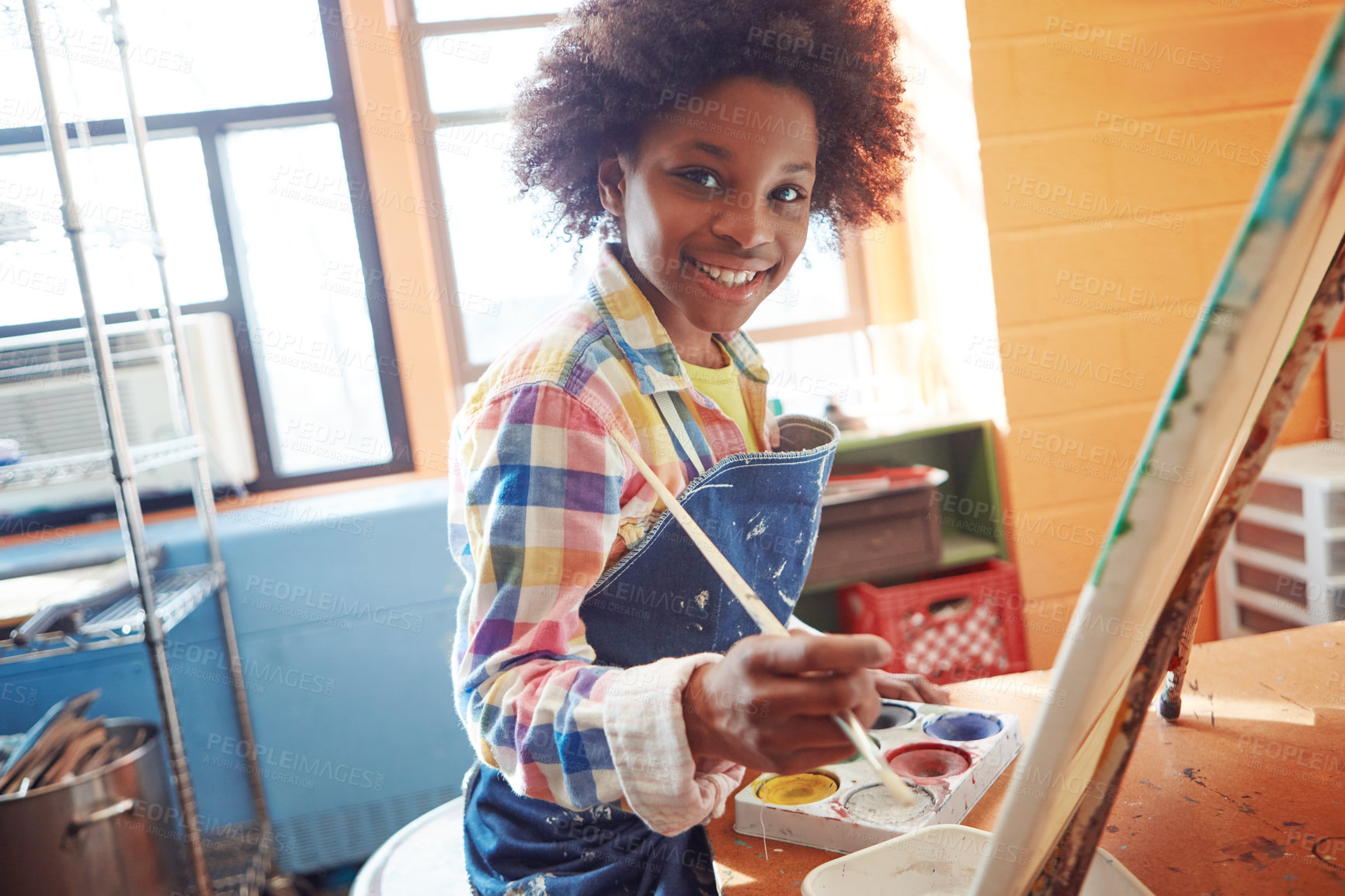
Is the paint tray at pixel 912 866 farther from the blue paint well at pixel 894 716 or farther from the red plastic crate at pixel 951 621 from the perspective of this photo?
the red plastic crate at pixel 951 621

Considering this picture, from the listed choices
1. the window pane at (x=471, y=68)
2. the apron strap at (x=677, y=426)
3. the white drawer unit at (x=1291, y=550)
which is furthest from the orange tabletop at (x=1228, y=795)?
the window pane at (x=471, y=68)

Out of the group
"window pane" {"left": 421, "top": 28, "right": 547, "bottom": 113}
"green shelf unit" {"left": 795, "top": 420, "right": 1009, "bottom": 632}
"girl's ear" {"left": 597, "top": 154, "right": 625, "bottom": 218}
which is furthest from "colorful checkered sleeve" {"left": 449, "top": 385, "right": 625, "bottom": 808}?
"window pane" {"left": 421, "top": 28, "right": 547, "bottom": 113}

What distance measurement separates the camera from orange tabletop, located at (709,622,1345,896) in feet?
1.94

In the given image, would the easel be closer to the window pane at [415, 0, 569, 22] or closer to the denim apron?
the denim apron

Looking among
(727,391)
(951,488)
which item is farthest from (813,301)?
(727,391)

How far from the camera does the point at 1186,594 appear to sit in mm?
359

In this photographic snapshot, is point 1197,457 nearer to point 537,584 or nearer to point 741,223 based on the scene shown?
point 537,584

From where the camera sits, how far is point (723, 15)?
0.88 m

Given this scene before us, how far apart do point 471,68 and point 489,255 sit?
1.70 ft

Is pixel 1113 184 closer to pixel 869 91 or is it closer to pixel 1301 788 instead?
pixel 869 91

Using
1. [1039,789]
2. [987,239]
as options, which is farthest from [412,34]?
[1039,789]

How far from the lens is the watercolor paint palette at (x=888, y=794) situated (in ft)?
2.24

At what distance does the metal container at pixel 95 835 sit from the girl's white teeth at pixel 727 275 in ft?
4.89

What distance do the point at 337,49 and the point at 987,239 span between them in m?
1.80
